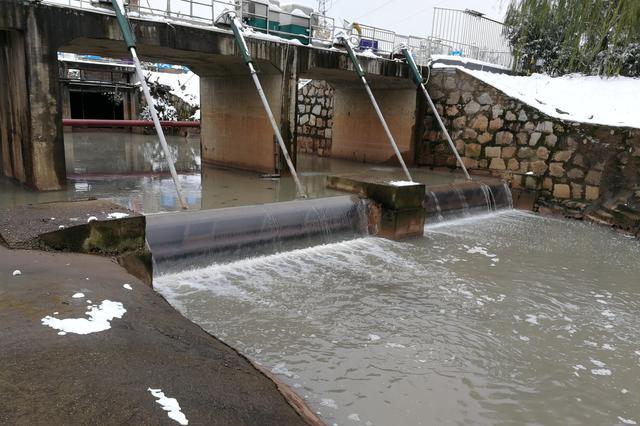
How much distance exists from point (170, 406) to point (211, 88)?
1043 centimetres

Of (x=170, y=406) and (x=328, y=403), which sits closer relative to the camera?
(x=170, y=406)

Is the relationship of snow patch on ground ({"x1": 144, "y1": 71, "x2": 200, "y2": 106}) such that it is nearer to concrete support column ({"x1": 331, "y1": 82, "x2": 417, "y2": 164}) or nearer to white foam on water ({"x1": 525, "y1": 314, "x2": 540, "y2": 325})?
concrete support column ({"x1": 331, "y1": 82, "x2": 417, "y2": 164})

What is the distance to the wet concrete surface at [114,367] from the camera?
66.5 inches


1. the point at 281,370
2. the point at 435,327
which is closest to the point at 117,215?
the point at 281,370

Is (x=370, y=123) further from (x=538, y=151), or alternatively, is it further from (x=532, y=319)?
(x=532, y=319)

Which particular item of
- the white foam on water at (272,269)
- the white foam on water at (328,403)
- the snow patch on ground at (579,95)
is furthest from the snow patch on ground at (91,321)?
the snow patch on ground at (579,95)

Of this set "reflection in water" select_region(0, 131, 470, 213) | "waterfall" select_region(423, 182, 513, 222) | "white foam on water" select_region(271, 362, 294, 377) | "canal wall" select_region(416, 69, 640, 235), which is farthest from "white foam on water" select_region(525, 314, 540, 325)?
"canal wall" select_region(416, 69, 640, 235)

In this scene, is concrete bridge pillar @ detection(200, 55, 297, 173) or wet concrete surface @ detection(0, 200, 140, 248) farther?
concrete bridge pillar @ detection(200, 55, 297, 173)

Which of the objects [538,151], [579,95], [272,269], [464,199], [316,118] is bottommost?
[272,269]

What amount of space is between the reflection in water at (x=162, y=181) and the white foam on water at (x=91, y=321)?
405 cm

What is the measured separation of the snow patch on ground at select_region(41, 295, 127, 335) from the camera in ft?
7.44

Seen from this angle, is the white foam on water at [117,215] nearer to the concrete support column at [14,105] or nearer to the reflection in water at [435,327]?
the reflection in water at [435,327]

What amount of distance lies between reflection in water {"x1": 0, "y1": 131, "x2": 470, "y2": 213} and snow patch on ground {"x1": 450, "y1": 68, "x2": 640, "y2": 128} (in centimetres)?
251

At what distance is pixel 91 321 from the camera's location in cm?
238
